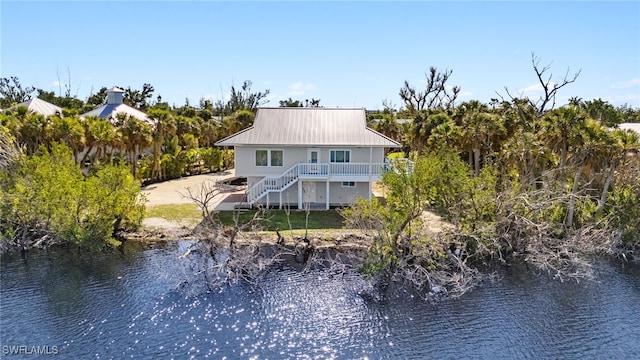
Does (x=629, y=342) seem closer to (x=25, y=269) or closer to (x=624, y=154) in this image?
(x=624, y=154)

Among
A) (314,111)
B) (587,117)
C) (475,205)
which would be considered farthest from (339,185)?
(587,117)

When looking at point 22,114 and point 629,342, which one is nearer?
point 629,342

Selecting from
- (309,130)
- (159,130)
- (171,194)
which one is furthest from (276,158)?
(159,130)

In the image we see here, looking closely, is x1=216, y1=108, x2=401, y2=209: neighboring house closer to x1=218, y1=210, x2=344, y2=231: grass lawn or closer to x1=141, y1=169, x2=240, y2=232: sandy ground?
x1=218, y1=210, x2=344, y2=231: grass lawn

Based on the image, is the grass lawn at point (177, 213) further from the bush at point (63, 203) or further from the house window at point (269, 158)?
the house window at point (269, 158)

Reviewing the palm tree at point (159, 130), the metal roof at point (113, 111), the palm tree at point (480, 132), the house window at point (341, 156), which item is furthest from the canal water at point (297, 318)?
the metal roof at point (113, 111)

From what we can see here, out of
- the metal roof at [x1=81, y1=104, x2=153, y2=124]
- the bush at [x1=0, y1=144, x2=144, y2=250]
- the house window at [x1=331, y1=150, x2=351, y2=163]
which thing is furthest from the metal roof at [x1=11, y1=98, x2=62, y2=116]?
the house window at [x1=331, y1=150, x2=351, y2=163]
